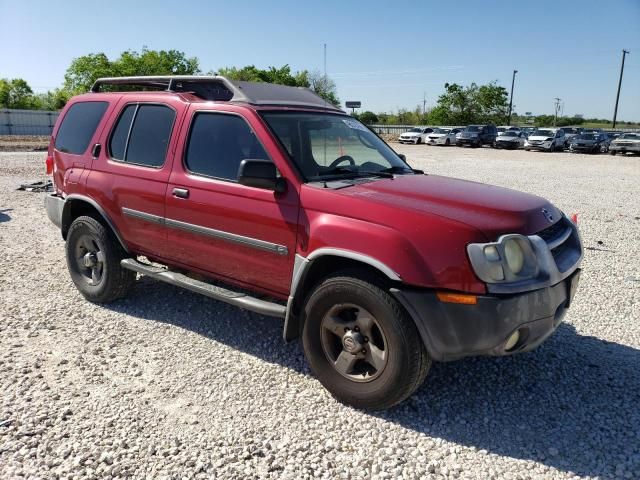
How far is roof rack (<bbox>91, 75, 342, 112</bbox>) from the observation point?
4094mm

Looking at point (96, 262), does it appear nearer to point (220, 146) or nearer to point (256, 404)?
point (220, 146)

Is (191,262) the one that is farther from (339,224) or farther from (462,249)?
(462,249)

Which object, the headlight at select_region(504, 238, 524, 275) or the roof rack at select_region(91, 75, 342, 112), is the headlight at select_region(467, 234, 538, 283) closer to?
the headlight at select_region(504, 238, 524, 275)

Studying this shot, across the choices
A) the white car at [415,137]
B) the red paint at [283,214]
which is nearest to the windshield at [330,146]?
the red paint at [283,214]

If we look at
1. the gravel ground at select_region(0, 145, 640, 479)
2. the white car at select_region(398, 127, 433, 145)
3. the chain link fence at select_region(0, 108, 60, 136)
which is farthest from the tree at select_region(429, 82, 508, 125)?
the gravel ground at select_region(0, 145, 640, 479)

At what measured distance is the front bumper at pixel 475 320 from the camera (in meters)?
2.84

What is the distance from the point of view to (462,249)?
284 cm

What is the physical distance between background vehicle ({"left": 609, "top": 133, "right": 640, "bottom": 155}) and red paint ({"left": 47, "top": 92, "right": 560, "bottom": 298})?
33598mm

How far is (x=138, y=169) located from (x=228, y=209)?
45.2 inches

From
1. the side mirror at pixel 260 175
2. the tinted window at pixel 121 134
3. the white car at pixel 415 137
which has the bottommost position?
the white car at pixel 415 137

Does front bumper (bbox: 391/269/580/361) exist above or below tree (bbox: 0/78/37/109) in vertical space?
below

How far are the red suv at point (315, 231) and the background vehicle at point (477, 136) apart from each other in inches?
1366

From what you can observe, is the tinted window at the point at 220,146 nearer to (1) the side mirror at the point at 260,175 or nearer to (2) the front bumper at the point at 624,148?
(1) the side mirror at the point at 260,175

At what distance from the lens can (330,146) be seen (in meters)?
4.14
